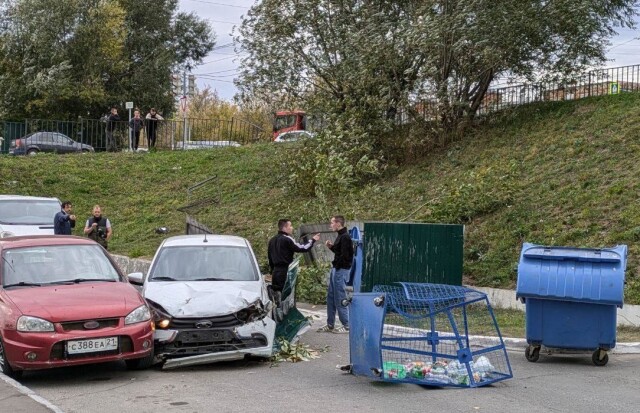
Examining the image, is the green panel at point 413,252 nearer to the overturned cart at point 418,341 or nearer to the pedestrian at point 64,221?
the overturned cart at point 418,341

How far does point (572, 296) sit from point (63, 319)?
5.74 metres

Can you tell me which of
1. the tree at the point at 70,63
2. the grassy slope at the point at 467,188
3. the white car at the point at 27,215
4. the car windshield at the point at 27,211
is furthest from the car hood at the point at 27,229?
the tree at the point at 70,63

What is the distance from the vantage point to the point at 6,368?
991 cm

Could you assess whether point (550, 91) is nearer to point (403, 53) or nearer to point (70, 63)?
point (403, 53)

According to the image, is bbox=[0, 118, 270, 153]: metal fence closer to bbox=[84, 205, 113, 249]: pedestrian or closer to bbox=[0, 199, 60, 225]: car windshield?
bbox=[0, 199, 60, 225]: car windshield

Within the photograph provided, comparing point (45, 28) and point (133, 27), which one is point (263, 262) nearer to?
point (45, 28)

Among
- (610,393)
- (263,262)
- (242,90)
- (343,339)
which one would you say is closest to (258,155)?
(242,90)

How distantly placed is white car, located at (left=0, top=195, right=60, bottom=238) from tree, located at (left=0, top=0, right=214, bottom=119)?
77.2 ft

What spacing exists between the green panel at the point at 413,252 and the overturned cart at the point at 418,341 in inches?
209

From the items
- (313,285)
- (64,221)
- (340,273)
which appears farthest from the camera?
(64,221)

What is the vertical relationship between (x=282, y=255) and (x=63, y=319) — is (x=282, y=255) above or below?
above

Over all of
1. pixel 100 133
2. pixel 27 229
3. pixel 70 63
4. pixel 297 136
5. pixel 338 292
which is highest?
pixel 70 63

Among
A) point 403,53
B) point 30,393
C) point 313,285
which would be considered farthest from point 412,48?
point 30,393

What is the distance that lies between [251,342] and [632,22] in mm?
17768
